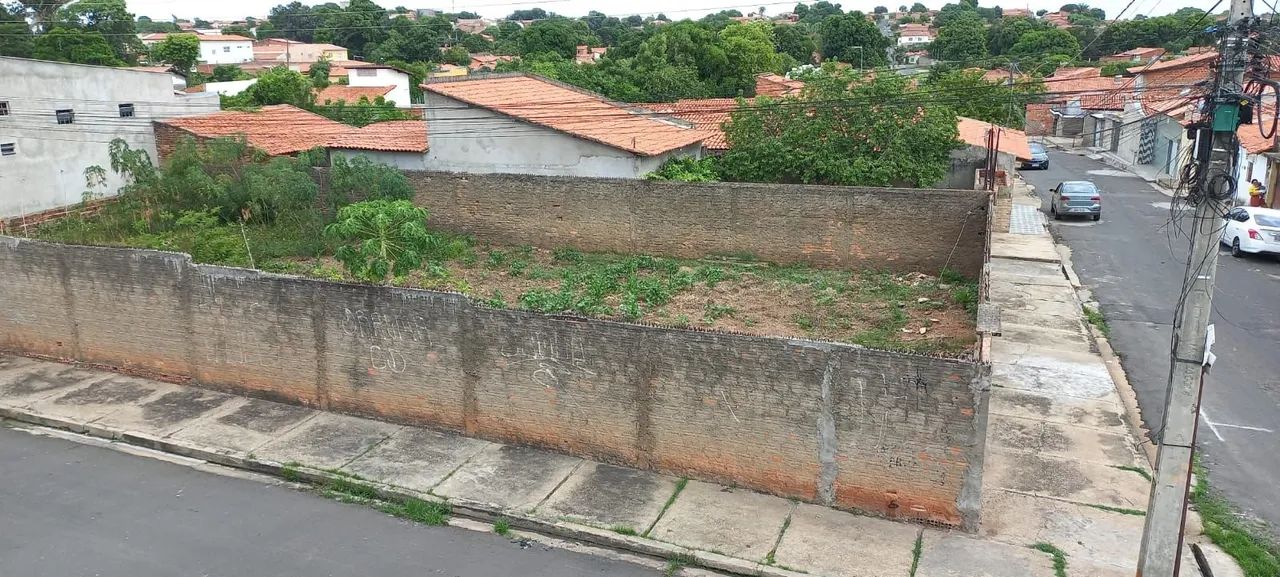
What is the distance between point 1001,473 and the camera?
9.76 meters

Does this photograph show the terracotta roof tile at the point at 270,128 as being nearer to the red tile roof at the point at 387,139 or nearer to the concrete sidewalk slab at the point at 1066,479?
the red tile roof at the point at 387,139

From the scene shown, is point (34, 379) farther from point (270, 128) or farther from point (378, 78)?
point (378, 78)

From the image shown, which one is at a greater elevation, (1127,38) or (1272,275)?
(1127,38)

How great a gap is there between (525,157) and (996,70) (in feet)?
163

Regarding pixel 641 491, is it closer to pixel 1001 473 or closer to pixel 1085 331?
pixel 1001 473

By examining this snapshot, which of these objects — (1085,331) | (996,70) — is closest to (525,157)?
(1085,331)

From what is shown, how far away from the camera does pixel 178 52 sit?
61594mm

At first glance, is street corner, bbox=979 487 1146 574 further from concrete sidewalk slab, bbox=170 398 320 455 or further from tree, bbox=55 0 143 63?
tree, bbox=55 0 143 63

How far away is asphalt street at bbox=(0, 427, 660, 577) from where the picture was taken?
321 inches

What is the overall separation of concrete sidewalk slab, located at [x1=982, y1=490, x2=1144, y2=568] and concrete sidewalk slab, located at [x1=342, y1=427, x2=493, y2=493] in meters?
5.85

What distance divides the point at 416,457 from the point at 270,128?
61.6ft

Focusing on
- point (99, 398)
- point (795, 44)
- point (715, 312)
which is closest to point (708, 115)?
point (715, 312)

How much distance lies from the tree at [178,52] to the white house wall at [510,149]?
159 ft

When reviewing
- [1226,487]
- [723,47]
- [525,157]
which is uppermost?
[723,47]
